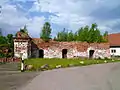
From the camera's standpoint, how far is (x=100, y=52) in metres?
46.9

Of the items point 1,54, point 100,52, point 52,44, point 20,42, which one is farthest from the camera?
point 100,52

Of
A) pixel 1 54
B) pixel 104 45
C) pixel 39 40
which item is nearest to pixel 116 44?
pixel 104 45

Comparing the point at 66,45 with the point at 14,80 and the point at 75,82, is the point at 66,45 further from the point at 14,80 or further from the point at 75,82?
the point at 75,82

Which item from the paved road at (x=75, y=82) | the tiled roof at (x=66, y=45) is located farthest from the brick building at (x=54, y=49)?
the paved road at (x=75, y=82)

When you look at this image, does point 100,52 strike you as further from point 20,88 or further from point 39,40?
point 20,88

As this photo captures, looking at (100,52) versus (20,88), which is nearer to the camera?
(20,88)

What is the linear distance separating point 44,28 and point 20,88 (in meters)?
37.5

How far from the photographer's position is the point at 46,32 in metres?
47.2

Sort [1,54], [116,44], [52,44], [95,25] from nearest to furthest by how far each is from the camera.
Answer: [1,54] < [52,44] < [95,25] < [116,44]

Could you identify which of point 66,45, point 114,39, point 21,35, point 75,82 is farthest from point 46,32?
point 75,82

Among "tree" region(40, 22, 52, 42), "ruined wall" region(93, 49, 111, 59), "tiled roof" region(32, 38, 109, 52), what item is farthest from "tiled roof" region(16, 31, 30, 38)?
"ruined wall" region(93, 49, 111, 59)

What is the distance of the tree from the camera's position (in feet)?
146

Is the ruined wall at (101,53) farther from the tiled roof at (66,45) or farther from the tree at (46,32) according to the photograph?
the tree at (46,32)

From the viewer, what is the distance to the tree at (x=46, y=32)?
4444 cm
